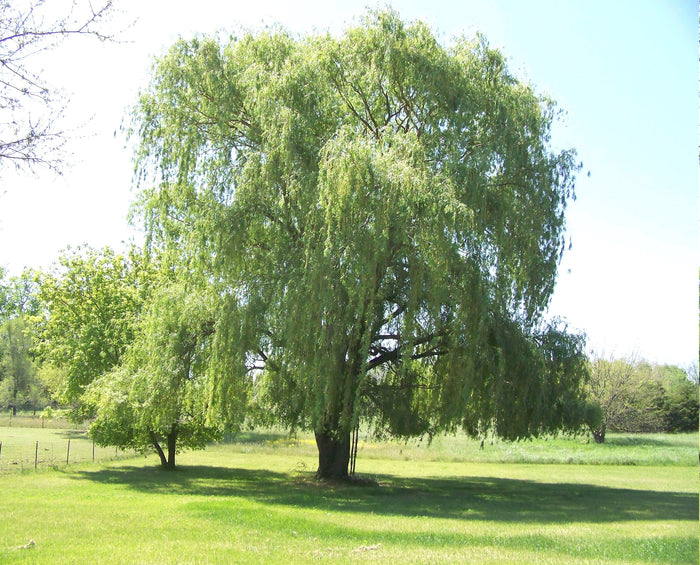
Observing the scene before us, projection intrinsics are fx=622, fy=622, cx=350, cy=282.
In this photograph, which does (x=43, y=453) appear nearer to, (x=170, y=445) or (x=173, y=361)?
(x=170, y=445)

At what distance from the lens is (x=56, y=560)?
8.84 m

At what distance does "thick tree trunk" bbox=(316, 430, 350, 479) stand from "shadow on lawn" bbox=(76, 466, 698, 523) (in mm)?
675

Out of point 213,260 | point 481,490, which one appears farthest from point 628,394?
point 213,260

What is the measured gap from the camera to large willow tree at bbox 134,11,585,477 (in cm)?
1603

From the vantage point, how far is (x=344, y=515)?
1404cm

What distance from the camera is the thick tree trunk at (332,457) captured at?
2064 cm

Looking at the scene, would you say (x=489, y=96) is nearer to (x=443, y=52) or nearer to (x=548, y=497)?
(x=443, y=52)

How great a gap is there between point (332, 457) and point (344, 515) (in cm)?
702

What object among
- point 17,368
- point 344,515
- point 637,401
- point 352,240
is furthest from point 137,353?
point 17,368

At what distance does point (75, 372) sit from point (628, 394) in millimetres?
40414

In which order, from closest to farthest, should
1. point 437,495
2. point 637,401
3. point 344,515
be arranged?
point 344,515 → point 437,495 → point 637,401

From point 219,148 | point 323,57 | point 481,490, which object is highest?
point 323,57

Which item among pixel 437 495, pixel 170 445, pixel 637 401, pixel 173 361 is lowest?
pixel 437 495

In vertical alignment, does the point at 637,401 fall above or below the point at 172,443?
above
